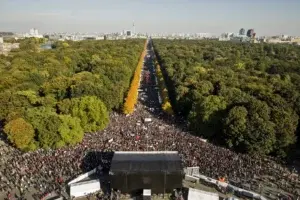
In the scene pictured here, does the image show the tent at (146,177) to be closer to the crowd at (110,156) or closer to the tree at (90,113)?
the crowd at (110,156)

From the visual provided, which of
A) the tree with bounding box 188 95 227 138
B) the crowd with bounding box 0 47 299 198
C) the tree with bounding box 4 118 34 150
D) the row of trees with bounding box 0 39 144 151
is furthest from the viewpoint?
the tree with bounding box 188 95 227 138

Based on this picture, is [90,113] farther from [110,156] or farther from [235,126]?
[235,126]

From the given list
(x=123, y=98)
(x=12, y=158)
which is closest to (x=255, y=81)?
(x=123, y=98)

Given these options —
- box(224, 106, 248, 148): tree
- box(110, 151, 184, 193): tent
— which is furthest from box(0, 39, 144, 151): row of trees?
box(224, 106, 248, 148): tree

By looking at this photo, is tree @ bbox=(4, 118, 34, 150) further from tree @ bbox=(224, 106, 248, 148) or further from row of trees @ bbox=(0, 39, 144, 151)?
tree @ bbox=(224, 106, 248, 148)

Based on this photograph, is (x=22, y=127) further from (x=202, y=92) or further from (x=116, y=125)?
(x=202, y=92)

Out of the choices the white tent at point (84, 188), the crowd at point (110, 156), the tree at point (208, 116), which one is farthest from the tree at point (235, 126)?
the white tent at point (84, 188)
